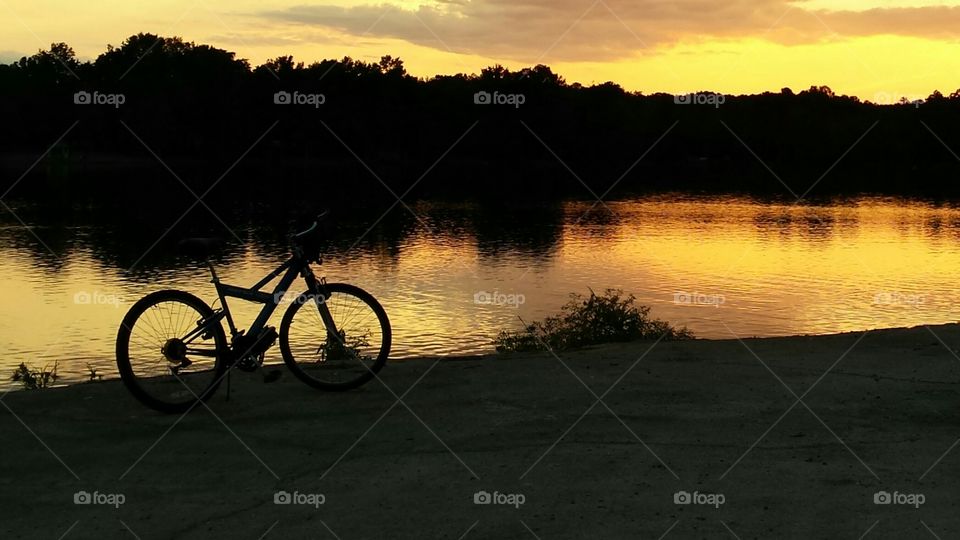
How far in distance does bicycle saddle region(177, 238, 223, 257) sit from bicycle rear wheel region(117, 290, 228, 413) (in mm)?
347

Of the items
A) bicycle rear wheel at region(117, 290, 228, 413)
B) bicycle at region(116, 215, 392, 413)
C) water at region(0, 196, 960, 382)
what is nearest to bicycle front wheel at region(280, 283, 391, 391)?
bicycle at region(116, 215, 392, 413)

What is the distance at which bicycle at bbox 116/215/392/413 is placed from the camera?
7.83 metres

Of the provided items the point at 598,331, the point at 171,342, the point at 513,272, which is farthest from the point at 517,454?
the point at 513,272

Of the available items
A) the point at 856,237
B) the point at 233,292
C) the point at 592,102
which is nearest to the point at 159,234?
the point at 856,237

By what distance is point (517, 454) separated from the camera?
6.55 meters

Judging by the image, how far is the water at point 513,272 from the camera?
19.7 m

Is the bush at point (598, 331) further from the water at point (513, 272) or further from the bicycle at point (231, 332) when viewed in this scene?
the bicycle at point (231, 332)

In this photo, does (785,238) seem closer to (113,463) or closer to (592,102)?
(113,463)

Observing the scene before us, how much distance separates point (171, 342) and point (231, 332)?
0.48 metres

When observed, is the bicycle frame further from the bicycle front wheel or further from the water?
the water

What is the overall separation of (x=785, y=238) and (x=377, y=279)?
21403 mm

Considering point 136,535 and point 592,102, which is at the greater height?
point 592,102

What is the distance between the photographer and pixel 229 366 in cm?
801

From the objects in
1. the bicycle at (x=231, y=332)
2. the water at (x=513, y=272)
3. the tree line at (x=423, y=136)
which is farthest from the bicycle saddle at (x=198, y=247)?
the tree line at (x=423, y=136)
